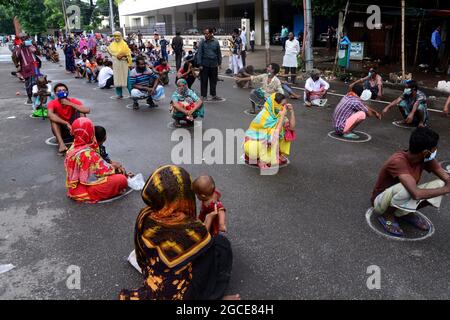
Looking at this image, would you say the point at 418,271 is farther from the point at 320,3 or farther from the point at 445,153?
the point at 320,3

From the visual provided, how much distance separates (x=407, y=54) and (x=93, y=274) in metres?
17.5

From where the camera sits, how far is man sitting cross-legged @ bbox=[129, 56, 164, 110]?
31.7 feet

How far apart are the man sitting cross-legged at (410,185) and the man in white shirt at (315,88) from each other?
6.03m

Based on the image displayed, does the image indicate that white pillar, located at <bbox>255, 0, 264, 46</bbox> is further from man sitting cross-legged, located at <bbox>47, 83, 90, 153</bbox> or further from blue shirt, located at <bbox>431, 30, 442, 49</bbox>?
man sitting cross-legged, located at <bbox>47, 83, 90, 153</bbox>

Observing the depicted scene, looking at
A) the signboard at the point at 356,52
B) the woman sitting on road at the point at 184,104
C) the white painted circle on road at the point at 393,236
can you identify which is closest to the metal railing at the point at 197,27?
the signboard at the point at 356,52

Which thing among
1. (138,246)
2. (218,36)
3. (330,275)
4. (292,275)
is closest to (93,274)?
(138,246)

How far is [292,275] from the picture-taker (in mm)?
3199

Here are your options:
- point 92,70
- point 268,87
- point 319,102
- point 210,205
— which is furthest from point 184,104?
point 92,70

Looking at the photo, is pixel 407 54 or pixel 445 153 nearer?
pixel 445 153

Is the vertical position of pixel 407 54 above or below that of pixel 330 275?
above

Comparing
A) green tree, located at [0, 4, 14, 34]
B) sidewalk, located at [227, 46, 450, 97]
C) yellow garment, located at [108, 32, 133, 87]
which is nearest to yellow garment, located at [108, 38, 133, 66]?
yellow garment, located at [108, 32, 133, 87]

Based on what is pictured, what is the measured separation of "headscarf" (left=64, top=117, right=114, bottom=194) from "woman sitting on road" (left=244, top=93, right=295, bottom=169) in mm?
2213

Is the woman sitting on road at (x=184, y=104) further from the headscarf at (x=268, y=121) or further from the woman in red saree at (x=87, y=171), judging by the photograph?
the woman in red saree at (x=87, y=171)

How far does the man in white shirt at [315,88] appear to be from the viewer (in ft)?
31.3
